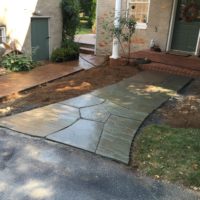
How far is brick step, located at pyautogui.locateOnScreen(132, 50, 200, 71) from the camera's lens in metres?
8.82

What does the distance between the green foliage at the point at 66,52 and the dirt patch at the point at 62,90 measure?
8.68ft

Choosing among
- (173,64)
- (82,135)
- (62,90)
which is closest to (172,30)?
(173,64)

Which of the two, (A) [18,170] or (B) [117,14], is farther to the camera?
(B) [117,14]

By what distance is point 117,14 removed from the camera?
364 inches

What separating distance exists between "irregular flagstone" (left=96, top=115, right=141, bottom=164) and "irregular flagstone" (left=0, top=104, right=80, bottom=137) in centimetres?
72

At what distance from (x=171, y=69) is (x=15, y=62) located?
199 inches

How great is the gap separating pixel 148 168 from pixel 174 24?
7934 millimetres

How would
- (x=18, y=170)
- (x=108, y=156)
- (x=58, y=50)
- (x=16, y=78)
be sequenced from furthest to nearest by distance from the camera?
(x=58, y=50)
(x=16, y=78)
(x=108, y=156)
(x=18, y=170)

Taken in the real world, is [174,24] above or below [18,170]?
above

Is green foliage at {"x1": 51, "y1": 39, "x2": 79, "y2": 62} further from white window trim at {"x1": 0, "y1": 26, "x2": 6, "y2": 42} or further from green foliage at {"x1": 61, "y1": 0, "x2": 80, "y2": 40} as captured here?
white window trim at {"x1": 0, "y1": 26, "x2": 6, "y2": 42}

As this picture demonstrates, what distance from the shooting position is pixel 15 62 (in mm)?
9297

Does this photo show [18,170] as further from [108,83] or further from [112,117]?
[108,83]

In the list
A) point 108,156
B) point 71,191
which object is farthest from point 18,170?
point 108,156

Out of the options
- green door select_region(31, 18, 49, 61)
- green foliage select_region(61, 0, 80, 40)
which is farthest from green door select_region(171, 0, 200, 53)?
green door select_region(31, 18, 49, 61)
